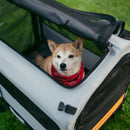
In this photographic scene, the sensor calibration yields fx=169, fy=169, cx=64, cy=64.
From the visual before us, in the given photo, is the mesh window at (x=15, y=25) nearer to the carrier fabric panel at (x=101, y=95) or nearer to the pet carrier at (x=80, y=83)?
the pet carrier at (x=80, y=83)

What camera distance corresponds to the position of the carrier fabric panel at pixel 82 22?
1.13 m

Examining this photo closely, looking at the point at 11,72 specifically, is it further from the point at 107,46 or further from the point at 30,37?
the point at 30,37

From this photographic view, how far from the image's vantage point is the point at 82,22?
4.07ft

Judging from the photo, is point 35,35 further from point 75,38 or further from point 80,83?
point 80,83

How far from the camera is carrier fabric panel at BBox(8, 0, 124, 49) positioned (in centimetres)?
113

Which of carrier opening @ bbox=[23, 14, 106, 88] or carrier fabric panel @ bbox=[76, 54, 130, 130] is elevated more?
carrier fabric panel @ bbox=[76, 54, 130, 130]

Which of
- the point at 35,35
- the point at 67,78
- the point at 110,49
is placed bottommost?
the point at 35,35

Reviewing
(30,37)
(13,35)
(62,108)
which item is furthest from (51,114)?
(30,37)

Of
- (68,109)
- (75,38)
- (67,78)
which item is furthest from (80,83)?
(75,38)

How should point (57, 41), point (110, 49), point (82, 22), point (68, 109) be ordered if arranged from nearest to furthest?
1. point (68, 109)
2. point (110, 49)
3. point (82, 22)
4. point (57, 41)

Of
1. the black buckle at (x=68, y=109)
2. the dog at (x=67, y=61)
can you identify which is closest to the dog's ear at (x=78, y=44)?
the dog at (x=67, y=61)

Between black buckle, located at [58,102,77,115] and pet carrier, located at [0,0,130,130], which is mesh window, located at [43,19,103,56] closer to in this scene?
pet carrier, located at [0,0,130,130]

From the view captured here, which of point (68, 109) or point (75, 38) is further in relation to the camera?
point (75, 38)

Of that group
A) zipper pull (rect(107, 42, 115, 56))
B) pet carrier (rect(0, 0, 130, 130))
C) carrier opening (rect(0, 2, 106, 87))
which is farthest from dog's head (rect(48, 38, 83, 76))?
zipper pull (rect(107, 42, 115, 56))
